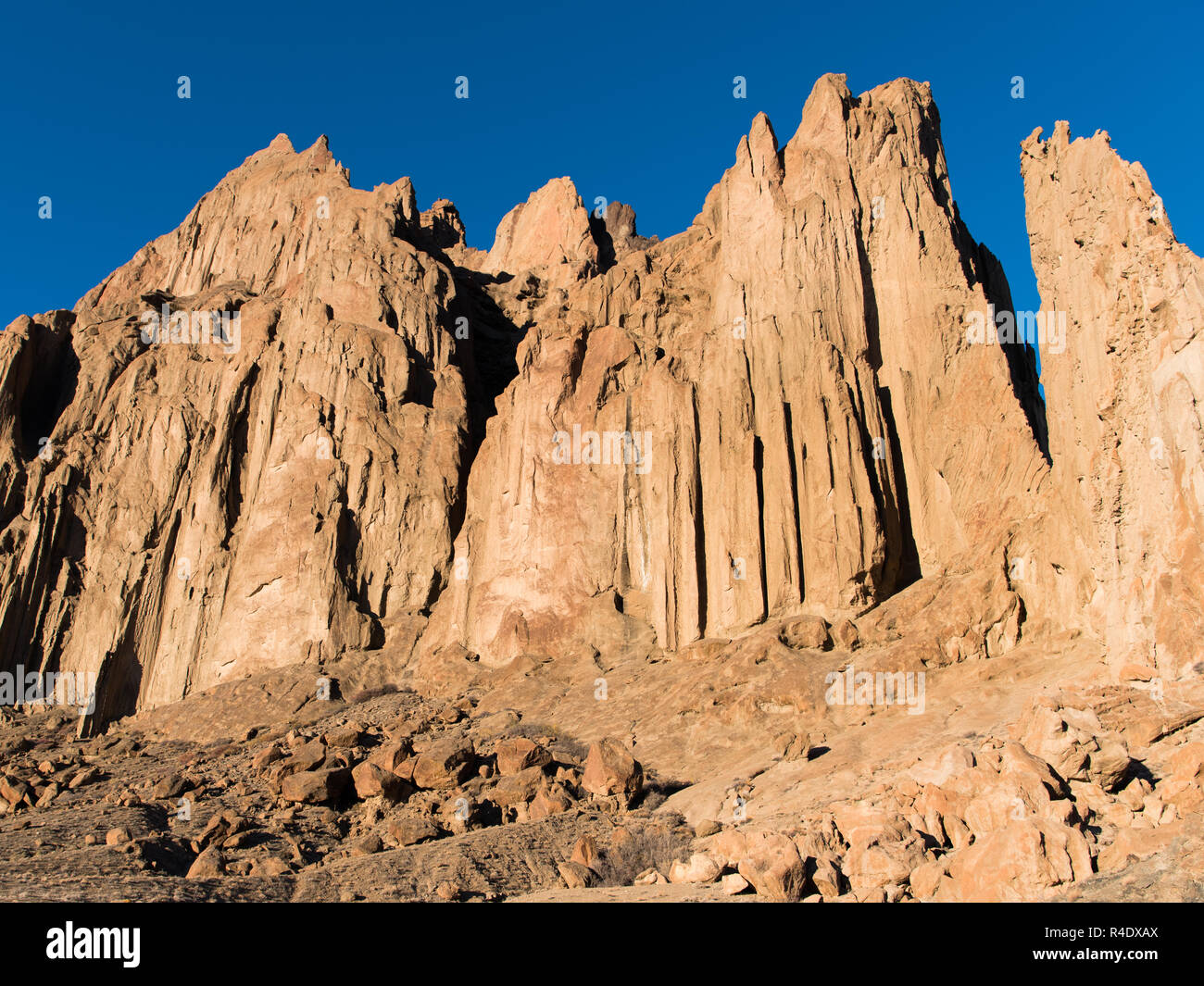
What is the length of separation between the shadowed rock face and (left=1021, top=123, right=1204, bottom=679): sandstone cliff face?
4.5 inches

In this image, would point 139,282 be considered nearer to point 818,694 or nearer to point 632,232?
point 632,232

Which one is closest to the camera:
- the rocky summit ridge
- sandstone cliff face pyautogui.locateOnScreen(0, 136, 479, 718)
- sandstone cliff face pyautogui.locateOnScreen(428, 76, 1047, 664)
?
the rocky summit ridge

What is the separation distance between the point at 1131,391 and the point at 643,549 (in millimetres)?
21796

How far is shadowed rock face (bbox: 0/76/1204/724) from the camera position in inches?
945

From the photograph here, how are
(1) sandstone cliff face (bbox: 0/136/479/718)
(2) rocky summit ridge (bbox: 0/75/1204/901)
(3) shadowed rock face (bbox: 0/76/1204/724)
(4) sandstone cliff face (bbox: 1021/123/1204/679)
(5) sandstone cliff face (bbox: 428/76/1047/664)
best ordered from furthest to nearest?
(1) sandstone cliff face (bbox: 0/136/479/718) → (5) sandstone cliff face (bbox: 428/76/1047/664) → (3) shadowed rock face (bbox: 0/76/1204/724) → (4) sandstone cliff face (bbox: 1021/123/1204/679) → (2) rocky summit ridge (bbox: 0/75/1204/901)

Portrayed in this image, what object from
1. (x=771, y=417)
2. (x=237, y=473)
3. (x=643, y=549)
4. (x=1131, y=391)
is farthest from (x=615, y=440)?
(x=1131, y=391)

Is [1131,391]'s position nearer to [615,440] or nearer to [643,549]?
[643,549]

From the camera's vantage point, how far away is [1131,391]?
17594mm

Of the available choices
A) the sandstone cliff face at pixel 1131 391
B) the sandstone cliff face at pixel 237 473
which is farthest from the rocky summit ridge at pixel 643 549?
the sandstone cliff face at pixel 237 473

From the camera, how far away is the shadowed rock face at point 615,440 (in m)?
24.0

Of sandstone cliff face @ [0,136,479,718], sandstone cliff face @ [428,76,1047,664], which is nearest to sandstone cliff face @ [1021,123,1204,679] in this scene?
sandstone cliff face @ [428,76,1047,664]

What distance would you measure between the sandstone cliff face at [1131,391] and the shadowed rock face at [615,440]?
0.11 metres

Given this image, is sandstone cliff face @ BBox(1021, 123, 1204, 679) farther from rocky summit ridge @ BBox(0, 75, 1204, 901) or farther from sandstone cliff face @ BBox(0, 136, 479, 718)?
sandstone cliff face @ BBox(0, 136, 479, 718)
